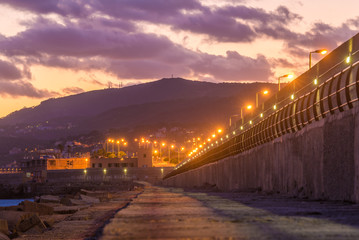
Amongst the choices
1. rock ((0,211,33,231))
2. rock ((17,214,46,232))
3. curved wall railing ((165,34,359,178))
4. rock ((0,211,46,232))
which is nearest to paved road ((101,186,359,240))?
curved wall railing ((165,34,359,178))

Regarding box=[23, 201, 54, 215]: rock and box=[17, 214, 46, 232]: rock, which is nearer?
box=[17, 214, 46, 232]: rock

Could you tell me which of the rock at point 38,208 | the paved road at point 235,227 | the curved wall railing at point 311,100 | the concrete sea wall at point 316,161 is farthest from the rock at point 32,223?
the rock at point 38,208

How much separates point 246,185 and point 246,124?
301 inches

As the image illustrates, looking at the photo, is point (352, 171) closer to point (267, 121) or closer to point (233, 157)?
point (267, 121)

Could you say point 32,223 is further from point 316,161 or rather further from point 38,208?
point 38,208

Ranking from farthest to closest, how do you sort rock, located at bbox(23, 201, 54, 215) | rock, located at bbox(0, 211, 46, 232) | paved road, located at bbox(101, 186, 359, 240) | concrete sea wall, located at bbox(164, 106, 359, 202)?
rock, located at bbox(23, 201, 54, 215) → rock, located at bbox(0, 211, 46, 232) → concrete sea wall, located at bbox(164, 106, 359, 202) → paved road, located at bbox(101, 186, 359, 240)

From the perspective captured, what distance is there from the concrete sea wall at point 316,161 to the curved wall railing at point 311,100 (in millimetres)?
405

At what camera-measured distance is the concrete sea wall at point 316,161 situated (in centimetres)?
1608

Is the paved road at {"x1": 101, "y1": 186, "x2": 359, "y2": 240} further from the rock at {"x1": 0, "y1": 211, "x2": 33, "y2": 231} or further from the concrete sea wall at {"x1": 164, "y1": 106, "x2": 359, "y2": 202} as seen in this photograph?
the rock at {"x1": 0, "y1": 211, "x2": 33, "y2": 231}

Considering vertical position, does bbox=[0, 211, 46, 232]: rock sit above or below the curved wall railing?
below

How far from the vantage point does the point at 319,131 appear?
64.4 feet

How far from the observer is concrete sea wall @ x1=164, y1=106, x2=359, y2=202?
16.1 metres

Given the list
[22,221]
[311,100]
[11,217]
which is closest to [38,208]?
[11,217]

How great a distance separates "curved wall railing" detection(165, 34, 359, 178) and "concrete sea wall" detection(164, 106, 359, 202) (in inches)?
15.9
